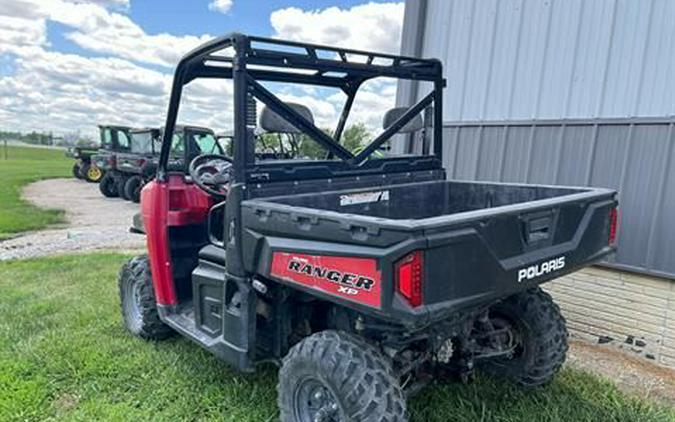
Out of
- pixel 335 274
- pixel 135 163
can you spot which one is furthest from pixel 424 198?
pixel 135 163

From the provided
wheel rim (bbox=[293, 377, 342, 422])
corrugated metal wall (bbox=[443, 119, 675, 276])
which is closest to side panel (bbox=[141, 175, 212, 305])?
wheel rim (bbox=[293, 377, 342, 422])

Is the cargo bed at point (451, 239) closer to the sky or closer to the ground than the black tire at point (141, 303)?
closer to the sky

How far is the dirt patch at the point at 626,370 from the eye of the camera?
11.8 feet

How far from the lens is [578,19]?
4562mm

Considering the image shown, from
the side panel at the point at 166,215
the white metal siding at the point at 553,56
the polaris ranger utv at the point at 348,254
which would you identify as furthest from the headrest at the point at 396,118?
the white metal siding at the point at 553,56

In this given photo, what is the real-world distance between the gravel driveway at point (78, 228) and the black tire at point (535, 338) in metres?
6.84

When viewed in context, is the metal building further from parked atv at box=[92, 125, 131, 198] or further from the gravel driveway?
parked atv at box=[92, 125, 131, 198]

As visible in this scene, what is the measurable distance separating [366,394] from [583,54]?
3.64 m

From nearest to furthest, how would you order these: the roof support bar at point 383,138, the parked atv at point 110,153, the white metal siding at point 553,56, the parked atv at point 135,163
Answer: the roof support bar at point 383,138
the white metal siding at point 553,56
the parked atv at point 135,163
the parked atv at point 110,153

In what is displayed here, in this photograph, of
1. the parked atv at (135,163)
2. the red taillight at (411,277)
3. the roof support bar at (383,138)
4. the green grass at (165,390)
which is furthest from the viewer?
the parked atv at (135,163)

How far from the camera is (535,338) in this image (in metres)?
3.21

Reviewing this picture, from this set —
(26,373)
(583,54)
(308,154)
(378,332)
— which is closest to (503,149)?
(583,54)

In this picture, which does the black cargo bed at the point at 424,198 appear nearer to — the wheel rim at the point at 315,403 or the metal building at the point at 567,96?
the wheel rim at the point at 315,403

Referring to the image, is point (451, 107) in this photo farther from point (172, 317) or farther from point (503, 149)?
point (172, 317)
